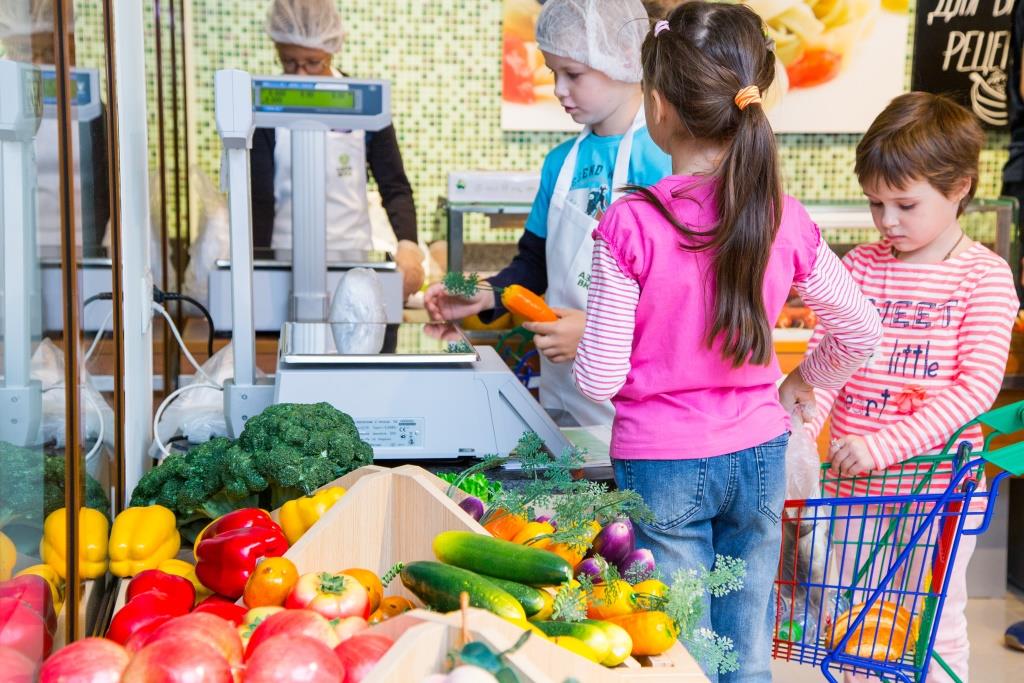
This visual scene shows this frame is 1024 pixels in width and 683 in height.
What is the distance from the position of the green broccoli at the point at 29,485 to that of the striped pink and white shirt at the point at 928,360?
141cm

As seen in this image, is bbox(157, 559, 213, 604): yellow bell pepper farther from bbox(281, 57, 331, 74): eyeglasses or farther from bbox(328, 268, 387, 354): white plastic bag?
bbox(281, 57, 331, 74): eyeglasses

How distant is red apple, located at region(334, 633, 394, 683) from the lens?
3.03 feet

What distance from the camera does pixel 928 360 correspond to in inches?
86.4

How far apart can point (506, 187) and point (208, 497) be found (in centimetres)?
188

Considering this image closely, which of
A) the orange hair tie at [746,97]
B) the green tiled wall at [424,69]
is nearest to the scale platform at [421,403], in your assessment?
the orange hair tie at [746,97]

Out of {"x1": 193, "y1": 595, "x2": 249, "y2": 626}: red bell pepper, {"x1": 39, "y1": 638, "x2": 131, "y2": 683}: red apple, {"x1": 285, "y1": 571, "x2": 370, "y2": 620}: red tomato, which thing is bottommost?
{"x1": 193, "y1": 595, "x2": 249, "y2": 626}: red bell pepper

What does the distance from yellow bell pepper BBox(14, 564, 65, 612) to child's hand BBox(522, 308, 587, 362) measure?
113 cm

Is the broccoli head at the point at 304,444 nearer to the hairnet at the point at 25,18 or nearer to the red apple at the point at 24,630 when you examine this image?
the red apple at the point at 24,630

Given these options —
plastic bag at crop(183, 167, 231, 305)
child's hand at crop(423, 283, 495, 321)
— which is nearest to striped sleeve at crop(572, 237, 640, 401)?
child's hand at crop(423, 283, 495, 321)

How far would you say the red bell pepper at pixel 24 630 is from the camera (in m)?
0.86

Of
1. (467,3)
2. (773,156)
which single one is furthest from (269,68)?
(773,156)

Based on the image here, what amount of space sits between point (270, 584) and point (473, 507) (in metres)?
0.35

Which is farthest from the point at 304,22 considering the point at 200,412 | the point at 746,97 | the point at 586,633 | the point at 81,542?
the point at 586,633

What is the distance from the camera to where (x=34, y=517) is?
992 millimetres
